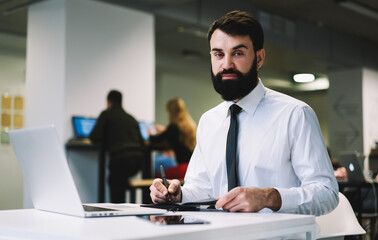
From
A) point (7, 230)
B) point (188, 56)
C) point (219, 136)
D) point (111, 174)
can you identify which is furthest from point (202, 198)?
point (188, 56)

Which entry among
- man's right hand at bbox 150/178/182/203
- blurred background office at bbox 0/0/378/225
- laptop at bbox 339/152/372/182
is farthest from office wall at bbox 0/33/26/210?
man's right hand at bbox 150/178/182/203

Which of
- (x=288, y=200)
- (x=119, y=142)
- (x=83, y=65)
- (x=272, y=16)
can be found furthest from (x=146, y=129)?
(x=288, y=200)

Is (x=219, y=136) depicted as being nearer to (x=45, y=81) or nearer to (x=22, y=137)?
(x=22, y=137)

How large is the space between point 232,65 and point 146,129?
13.4ft

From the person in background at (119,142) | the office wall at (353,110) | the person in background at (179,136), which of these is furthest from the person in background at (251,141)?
the office wall at (353,110)

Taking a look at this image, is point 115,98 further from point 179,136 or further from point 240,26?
point 240,26

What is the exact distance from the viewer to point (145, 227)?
1005 mm

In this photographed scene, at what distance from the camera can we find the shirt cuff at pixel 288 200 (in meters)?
1.44

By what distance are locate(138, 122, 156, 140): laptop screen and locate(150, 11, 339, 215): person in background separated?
12.6ft

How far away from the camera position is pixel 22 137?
131 centimetres

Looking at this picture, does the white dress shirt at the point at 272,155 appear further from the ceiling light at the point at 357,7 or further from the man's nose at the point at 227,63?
the ceiling light at the point at 357,7

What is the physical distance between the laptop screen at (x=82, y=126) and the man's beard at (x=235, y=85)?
3.64 m

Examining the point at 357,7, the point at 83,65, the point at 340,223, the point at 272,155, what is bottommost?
the point at 340,223

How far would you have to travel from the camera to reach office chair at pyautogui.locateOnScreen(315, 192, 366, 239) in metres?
1.58
